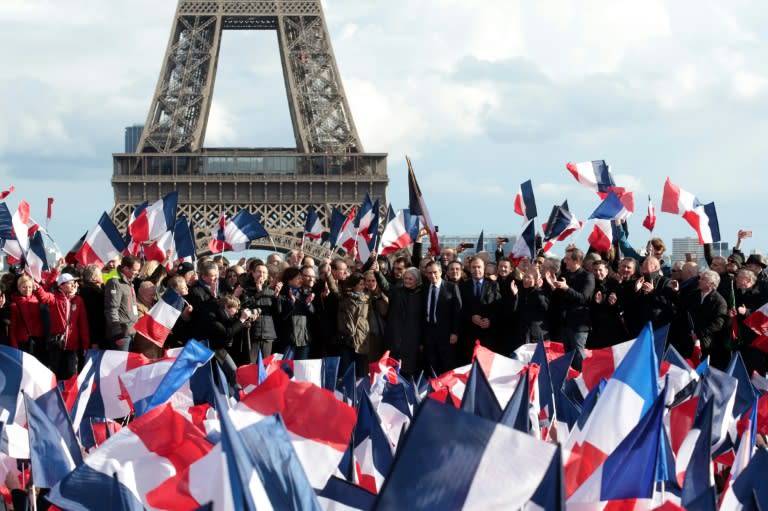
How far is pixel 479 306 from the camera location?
1271cm

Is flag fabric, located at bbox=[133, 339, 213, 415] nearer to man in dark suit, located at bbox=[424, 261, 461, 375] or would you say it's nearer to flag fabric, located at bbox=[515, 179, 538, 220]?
man in dark suit, located at bbox=[424, 261, 461, 375]

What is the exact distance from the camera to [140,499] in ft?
17.2

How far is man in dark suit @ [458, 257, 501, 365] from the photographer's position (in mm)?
12695

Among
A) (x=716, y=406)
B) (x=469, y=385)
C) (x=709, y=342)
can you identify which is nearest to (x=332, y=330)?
(x=709, y=342)

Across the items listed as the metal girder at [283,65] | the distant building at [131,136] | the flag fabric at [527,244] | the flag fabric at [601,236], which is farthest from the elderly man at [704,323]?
the distant building at [131,136]

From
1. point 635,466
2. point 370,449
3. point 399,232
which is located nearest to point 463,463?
point 635,466

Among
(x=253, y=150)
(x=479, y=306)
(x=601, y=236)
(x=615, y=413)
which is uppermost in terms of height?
(x=253, y=150)

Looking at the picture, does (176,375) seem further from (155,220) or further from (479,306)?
(155,220)

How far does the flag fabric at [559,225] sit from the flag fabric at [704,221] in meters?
1.61

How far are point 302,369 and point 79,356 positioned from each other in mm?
5087

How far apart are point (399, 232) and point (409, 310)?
4565 millimetres

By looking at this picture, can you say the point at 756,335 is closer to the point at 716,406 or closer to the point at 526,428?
the point at 716,406

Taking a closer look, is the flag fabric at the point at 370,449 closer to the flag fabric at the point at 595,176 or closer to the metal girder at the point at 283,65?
the flag fabric at the point at 595,176

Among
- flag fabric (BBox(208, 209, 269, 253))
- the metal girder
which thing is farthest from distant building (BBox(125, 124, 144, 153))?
flag fabric (BBox(208, 209, 269, 253))
